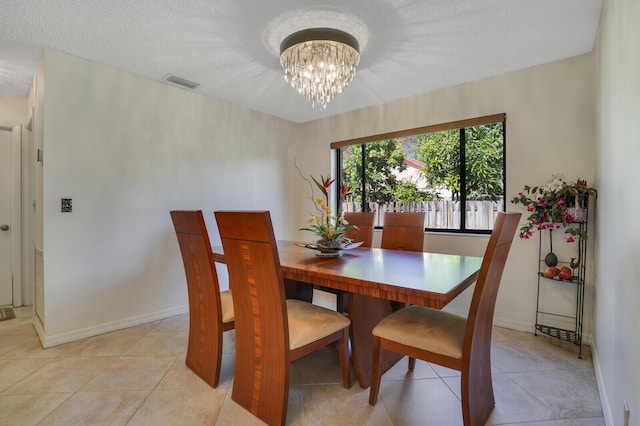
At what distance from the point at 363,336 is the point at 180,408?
3.64 feet

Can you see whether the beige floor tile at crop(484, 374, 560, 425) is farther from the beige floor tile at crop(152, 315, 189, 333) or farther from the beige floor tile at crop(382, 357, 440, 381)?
the beige floor tile at crop(152, 315, 189, 333)

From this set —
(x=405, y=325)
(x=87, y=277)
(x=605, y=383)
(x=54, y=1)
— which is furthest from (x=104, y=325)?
(x=605, y=383)

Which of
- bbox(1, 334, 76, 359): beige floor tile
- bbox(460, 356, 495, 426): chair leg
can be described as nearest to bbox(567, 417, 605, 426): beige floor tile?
bbox(460, 356, 495, 426): chair leg

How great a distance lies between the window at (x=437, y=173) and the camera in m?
3.04

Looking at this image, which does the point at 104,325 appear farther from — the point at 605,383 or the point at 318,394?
the point at 605,383

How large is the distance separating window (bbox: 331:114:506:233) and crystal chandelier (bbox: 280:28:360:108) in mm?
1445

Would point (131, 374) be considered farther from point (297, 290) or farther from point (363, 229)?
point (363, 229)

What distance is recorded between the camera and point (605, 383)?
5.44 feet

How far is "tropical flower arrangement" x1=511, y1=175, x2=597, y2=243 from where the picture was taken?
7.36 ft

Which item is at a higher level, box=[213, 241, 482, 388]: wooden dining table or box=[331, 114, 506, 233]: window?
box=[331, 114, 506, 233]: window

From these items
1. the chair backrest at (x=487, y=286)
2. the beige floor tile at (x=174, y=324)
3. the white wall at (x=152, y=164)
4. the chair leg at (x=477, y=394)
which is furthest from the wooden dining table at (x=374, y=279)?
the white wall at (x=152, y=164)

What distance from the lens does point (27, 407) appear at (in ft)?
5.46

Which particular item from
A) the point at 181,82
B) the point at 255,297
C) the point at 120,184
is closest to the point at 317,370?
the point at 255,297

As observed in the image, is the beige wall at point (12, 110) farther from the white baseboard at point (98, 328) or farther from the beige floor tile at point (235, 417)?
the beige floor tile at point (235, 417)
